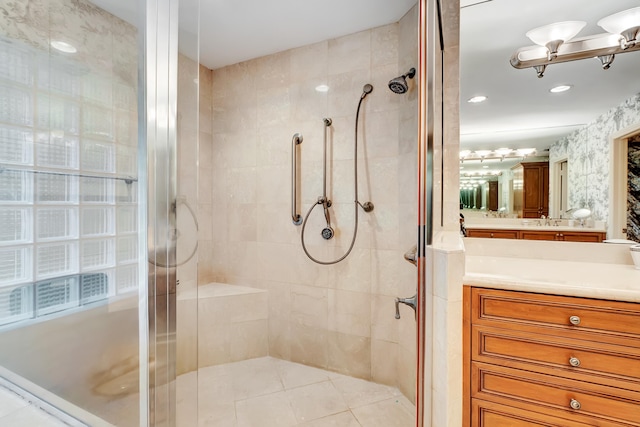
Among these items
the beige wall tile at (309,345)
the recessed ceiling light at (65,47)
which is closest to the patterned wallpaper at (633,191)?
the beige wall tile at (309,345)

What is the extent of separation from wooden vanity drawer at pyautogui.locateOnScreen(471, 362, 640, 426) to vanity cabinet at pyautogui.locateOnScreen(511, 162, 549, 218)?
818mm

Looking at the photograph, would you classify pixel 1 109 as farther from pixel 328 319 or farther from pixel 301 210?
pixel 328 319

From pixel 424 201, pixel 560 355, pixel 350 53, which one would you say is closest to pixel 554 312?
pixel 560 355

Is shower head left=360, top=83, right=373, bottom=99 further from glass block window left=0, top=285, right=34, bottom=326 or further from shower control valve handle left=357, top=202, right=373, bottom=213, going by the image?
glass block window left=0, top=285, right=34, bottom=326

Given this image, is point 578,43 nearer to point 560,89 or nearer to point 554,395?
point 560,89

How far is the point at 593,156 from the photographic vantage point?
1.45 metres

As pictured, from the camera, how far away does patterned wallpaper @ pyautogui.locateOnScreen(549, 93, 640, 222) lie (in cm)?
139

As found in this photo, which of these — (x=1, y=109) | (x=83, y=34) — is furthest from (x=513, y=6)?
(x=1, y=109)

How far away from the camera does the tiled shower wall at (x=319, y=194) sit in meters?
1.86

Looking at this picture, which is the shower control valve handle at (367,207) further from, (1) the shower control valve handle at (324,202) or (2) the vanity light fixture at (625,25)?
(2) the vanity light fixture at (625,25)

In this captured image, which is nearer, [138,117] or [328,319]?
[138,117]

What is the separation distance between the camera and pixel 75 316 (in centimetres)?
128

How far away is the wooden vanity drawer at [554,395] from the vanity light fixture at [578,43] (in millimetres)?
1333

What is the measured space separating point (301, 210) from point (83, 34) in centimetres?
145
